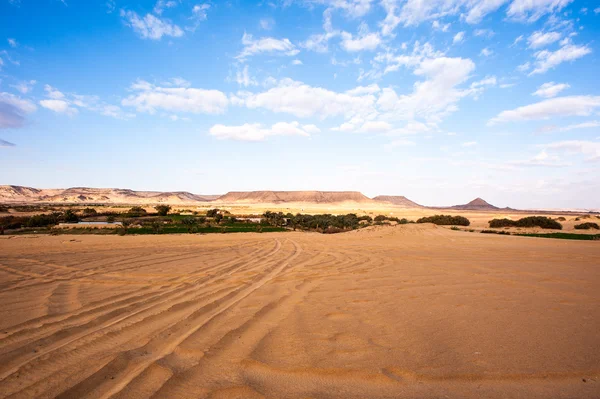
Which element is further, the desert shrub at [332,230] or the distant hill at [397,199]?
the distant hill at [397,199]

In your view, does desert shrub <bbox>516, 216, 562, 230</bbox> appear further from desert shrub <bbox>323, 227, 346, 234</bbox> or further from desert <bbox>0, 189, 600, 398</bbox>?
desert <bbox>0, 189, 600, 398</bbox>

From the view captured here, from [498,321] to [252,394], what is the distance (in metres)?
3.38

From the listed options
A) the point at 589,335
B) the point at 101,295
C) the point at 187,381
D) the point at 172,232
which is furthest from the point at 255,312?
the point at 172,232

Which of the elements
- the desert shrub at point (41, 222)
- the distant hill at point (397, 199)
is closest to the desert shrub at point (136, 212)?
the desert shrub at point (41, 222)

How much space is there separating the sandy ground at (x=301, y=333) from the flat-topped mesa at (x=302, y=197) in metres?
131

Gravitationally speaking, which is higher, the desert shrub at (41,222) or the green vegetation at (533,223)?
the green vegetation at (533,223)

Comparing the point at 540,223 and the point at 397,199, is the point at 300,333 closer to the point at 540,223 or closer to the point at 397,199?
the point at 540,223

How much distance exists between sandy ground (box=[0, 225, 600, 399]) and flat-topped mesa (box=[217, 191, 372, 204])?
428 ft

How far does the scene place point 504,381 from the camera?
2.82m

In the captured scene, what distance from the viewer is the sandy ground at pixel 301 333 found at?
2805 mm

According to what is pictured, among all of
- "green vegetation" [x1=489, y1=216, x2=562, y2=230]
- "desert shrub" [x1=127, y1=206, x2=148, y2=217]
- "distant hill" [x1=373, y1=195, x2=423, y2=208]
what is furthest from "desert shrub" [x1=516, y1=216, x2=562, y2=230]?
"distant hill" [x1=373, y1=195, x2=423, y2=208]

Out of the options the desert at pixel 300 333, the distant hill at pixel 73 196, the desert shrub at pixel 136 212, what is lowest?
the desert at pixel 300 333

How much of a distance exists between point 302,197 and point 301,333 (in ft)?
468

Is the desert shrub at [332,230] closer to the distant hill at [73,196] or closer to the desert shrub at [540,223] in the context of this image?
the desert shrub at [540,223]
